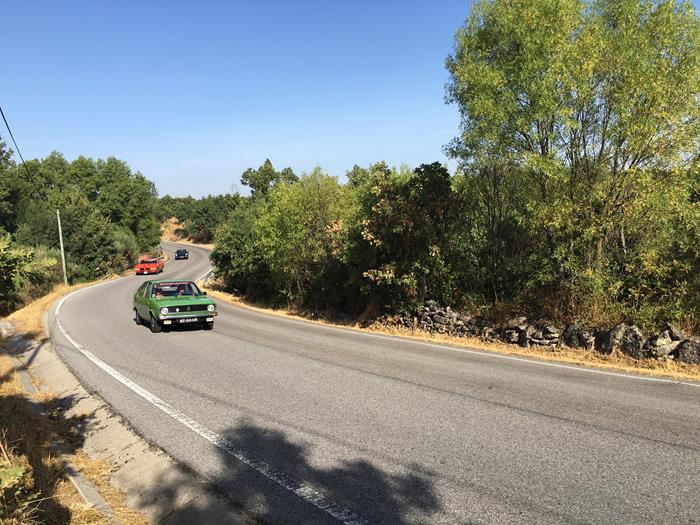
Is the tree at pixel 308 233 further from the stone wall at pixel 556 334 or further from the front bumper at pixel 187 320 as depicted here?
the front bumper at pixel 187 320

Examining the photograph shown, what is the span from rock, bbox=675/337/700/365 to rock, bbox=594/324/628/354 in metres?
1.08

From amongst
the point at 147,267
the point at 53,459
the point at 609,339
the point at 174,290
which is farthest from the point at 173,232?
the point at 53,459

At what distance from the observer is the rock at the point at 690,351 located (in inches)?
358

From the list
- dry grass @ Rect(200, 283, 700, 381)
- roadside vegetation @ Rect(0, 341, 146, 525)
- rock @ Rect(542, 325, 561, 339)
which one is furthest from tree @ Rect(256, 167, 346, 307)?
roadside vegetation @ Rect(0, 341, 146, 525)

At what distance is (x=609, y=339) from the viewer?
1027 cm

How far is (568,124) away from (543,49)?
194 cm

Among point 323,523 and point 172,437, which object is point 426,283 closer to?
point 172,437

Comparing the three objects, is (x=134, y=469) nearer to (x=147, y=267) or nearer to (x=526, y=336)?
(x=526, y=336)

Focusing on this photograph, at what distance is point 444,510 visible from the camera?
4.01 m

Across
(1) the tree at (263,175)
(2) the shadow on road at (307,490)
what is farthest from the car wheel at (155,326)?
(1) the tree at (263,175)

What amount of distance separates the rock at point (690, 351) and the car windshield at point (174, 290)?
12554mm

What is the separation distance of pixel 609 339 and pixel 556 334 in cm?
120

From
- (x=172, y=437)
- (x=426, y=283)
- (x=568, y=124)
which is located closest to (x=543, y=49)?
(x=568, y=124)

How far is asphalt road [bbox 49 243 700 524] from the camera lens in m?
4.13
